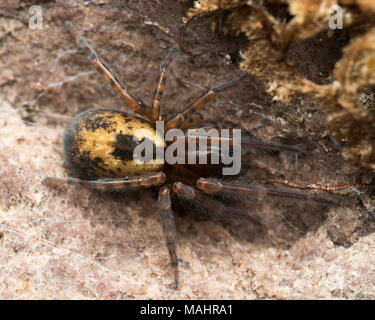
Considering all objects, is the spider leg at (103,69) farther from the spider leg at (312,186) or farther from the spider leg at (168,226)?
the spider leg at (312,186)

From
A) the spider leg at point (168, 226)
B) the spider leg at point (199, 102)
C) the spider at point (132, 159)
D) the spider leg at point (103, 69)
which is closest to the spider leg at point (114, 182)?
the spider at point (132, 159)

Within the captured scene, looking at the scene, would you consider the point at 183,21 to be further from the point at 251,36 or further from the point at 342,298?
the point at 342,298

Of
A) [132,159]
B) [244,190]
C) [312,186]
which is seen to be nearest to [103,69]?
[132,159]

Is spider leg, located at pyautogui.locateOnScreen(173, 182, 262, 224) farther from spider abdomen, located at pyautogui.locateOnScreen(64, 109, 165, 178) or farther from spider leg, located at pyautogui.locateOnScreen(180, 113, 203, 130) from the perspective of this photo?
spider leg, located at pyautogui.locateOnScreen(180, 113, 203, 130)

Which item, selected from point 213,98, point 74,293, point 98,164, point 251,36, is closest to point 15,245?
point 74,293

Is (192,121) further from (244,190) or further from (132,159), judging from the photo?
(244,190)

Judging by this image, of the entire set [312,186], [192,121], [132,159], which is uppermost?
[192,121]

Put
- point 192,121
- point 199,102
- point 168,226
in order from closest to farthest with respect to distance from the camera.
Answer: point 168,226
point 199,102
point 192,121
